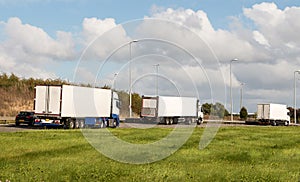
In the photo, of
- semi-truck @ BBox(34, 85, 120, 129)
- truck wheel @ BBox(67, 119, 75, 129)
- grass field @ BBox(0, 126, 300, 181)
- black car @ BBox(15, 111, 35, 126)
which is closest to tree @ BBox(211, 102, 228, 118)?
grass field @ BBox(0, 126, 300, 181)

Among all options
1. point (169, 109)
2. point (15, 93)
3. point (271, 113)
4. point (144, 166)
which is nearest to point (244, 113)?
point (271, 113)

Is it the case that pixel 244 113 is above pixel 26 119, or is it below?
above

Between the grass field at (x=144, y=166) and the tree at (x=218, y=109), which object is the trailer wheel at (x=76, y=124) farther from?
the grass field at (x=144, y=166)

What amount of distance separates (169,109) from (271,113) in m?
23.6

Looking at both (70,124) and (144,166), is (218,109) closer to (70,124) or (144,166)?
(144,166)

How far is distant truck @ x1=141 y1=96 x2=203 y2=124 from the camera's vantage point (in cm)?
6359

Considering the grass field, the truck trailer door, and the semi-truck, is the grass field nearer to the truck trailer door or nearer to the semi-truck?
the semi-truck

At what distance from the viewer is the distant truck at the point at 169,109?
209 feet

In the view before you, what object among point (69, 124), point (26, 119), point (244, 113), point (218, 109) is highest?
point (244, 113)

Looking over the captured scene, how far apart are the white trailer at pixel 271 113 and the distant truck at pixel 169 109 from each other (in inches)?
723

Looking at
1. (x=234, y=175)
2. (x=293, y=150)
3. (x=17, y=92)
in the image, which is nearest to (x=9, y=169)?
(x=234, y=175)

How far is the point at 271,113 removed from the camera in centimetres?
8000

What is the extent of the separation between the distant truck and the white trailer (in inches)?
723

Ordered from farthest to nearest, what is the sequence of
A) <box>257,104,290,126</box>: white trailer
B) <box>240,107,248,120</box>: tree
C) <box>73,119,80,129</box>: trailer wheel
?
<box>240,107,248,120</box>: tree → <box>257,104,290,126</box>: white trailer → <box>73,119,80,129</box>: trailer wheel
